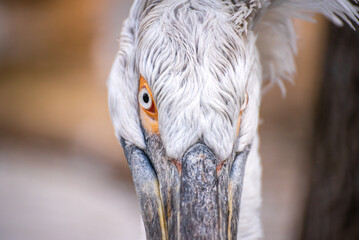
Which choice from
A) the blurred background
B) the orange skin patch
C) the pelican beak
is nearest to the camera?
the pelican beak

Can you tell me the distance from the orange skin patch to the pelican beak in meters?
0.05

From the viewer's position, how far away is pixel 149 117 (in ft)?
5.34

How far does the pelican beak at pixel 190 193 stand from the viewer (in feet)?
4.71

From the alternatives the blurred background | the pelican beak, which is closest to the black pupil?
the pelican beak

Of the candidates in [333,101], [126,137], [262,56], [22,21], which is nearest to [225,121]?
[126,137]

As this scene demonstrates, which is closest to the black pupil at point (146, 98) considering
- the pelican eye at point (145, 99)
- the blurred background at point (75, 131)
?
the pelican eye at point (145, 99)

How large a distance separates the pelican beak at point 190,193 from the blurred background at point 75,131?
351 centimetres

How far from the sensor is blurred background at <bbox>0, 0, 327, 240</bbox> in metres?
5.73

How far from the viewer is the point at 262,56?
220cm

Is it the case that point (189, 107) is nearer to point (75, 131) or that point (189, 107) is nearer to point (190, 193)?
point (190, 193)

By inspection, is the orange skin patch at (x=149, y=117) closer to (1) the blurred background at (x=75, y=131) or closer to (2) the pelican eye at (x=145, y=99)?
(2) the pelican eye at (x=145, y=99)

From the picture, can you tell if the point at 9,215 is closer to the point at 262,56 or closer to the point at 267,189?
the point at 267,189

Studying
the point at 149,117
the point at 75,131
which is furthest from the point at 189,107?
the point at 75,131

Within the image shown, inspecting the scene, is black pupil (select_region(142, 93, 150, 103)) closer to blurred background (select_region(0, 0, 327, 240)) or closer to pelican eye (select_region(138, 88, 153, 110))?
pelican eye (select_region(138, 88, 153, 110))
